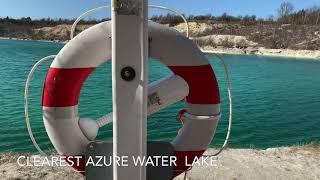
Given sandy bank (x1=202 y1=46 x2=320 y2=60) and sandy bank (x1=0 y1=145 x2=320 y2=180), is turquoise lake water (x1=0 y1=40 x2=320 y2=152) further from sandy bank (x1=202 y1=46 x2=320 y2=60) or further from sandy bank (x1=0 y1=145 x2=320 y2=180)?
sandy bank (x1=202 y1=46 x2=320 y2=60)

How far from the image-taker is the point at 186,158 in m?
2.44

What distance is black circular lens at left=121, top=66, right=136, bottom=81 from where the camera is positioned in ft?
6.26

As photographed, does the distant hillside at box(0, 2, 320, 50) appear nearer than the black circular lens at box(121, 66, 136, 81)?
No

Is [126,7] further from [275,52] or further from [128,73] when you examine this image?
[275,52]

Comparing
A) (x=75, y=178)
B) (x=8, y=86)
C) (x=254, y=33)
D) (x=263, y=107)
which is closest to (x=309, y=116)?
(x=263, y=107)

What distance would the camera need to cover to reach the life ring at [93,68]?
219 centimetres

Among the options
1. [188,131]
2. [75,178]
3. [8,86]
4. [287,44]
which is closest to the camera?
[188,131]

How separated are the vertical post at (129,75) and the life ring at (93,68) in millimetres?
291

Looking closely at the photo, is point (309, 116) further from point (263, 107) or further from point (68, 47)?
point (68, 47)

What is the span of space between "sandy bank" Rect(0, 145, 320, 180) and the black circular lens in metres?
1.69

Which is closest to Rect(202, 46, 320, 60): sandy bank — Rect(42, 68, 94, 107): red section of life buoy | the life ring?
the life ring

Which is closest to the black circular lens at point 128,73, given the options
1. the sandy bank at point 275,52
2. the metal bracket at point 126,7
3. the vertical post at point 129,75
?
the vertical post at point 129,75

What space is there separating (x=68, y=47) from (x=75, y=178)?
4.82ft

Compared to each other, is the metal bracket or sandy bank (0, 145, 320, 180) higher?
the metal bracket
